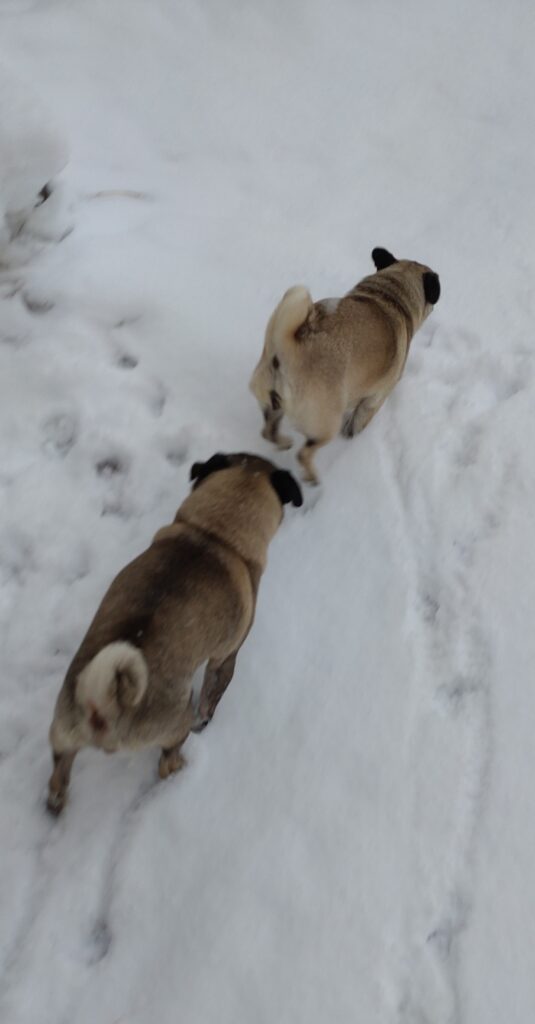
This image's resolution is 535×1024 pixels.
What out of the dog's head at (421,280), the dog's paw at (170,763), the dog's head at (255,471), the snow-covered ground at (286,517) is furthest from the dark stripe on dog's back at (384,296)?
the dog's paw at (170,763)

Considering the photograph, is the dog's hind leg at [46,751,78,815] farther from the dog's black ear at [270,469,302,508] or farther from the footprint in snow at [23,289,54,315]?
the footprint in snow at [23,289,54,315]

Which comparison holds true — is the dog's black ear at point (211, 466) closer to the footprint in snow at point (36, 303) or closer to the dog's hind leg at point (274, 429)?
the dog's hind leg at point (274, 429)

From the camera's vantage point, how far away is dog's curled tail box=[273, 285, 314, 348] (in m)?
2.30

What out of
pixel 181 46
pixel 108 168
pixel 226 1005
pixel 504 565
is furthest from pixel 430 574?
pixel 181 46

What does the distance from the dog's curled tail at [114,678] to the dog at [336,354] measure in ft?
4.09

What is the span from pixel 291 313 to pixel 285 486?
60 centimetres

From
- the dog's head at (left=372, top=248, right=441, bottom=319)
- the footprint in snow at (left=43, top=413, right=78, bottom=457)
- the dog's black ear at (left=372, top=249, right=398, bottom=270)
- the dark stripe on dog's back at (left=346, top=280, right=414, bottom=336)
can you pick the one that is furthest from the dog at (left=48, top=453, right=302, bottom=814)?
the dog's black ear at (left=372, top=249, right=398, bottom=270)

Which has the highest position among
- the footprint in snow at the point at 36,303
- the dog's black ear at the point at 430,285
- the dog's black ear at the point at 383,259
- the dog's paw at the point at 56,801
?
the dog's black ear at the point at 383,259

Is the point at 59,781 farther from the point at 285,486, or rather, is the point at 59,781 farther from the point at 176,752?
the point at 285,486

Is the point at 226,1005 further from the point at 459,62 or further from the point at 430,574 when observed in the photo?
the point at 459,62

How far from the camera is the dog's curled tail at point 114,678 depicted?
1567mm

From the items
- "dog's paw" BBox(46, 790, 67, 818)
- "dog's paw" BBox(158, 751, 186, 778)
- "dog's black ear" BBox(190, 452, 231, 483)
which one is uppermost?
"dog's black ear" BBox(190, 452, 231, 483)

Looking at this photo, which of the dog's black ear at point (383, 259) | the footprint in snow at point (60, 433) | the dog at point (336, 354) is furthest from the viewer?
the dog's black ear at point (383, 259)

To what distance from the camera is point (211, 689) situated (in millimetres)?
2252
